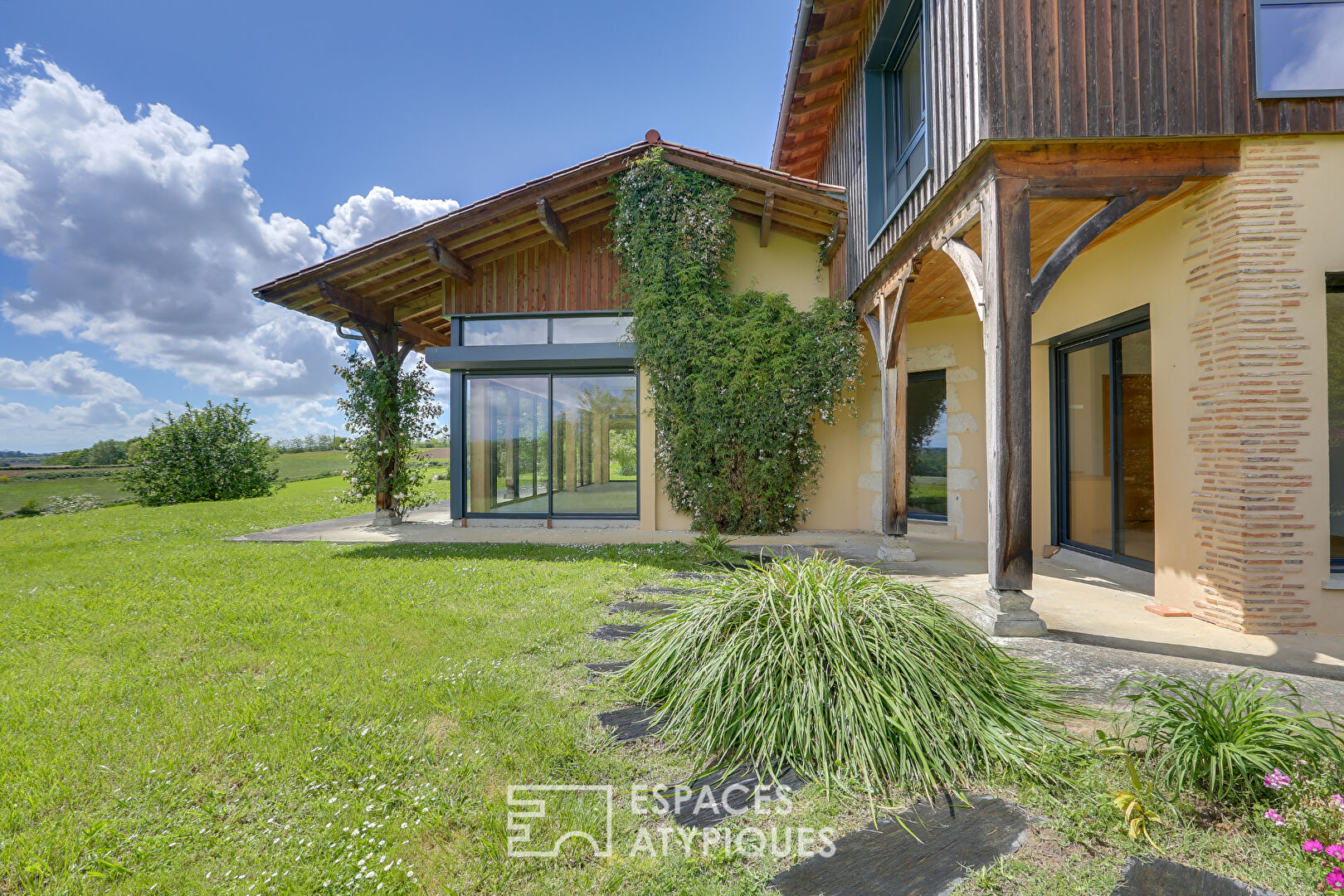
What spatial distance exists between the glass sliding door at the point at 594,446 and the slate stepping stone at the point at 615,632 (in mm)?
4694

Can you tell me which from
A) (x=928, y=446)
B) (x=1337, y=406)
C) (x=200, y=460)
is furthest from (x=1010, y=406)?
(x=200, y=460)

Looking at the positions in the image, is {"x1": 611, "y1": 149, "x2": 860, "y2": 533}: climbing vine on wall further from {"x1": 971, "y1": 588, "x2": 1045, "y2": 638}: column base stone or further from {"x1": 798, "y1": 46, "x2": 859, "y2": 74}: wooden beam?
{"x1": 971, "y1": 588, "x2": 1045, "y2": 638}: column base stone

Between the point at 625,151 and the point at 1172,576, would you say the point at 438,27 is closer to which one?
the point at 625,151

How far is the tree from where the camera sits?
1470 centimetres

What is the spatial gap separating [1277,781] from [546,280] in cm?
837

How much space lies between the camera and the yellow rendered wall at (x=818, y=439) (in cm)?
801

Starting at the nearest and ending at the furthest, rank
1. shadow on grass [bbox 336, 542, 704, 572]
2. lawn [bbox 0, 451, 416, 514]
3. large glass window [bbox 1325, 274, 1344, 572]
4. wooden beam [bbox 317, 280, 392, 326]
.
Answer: large glass window [bbox 1325, 274, 1344, 572], shadow on grass [bbox 336, 542, 704, 572], wooden beam [bbox 317, 280, 392, 326], lawn [bbox 0, 451, 416, 514]

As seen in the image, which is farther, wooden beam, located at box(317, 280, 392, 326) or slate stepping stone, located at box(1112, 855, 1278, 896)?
wooden beam, located at box(317, 280, 392, 326)

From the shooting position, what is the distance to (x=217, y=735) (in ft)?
7.45

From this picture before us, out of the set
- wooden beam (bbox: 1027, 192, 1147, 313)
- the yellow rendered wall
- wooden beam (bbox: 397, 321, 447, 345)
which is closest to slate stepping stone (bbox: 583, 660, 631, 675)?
wooden beam (bbox: 1027, 192, 1147, 313)

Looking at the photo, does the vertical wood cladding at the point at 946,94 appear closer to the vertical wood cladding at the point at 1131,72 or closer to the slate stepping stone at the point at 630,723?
the vertical wood cladding at the point at 1131,72

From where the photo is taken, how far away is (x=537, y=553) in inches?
246

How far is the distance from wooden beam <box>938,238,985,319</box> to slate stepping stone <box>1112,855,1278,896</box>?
2.78 meters

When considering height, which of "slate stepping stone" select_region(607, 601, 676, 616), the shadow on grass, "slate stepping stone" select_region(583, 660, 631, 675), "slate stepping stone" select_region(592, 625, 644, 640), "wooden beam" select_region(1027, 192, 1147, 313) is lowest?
"slate stepping stone" select_region(583, 660, 631, 675)
